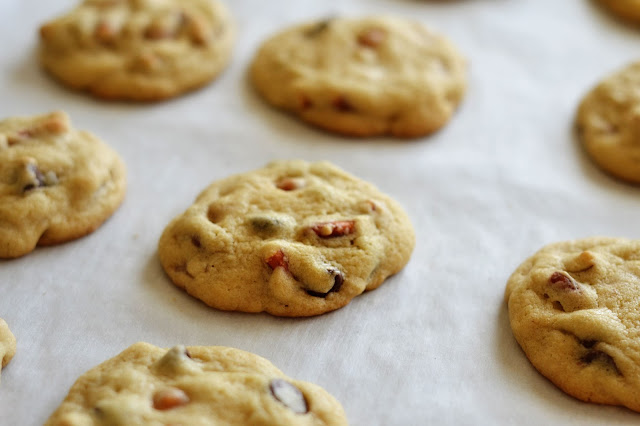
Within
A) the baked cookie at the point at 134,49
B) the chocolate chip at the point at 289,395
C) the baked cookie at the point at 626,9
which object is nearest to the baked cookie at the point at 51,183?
the baked cookie at the point at 134,49

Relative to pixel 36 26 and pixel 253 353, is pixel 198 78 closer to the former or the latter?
pixel 36 26

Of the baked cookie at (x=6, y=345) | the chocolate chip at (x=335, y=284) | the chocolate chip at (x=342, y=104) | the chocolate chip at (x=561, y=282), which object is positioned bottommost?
the baked cookie at (x=6, y=345)

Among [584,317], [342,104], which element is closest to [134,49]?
[342,104]

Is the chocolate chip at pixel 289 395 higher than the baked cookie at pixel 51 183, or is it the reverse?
the baked cookie at pixel 51 183

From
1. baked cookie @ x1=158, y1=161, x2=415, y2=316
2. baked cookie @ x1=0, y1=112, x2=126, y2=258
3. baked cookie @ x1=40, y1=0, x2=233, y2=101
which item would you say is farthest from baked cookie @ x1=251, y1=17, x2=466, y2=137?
baked cookie @ x1=0, y1=112, x2=126, y2=258

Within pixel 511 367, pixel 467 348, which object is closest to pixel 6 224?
pixel 467 348

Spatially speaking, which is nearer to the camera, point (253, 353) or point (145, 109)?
point (253, 353)

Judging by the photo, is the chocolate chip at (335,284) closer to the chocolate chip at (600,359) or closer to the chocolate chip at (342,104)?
the chocolate chip at (600,359)
